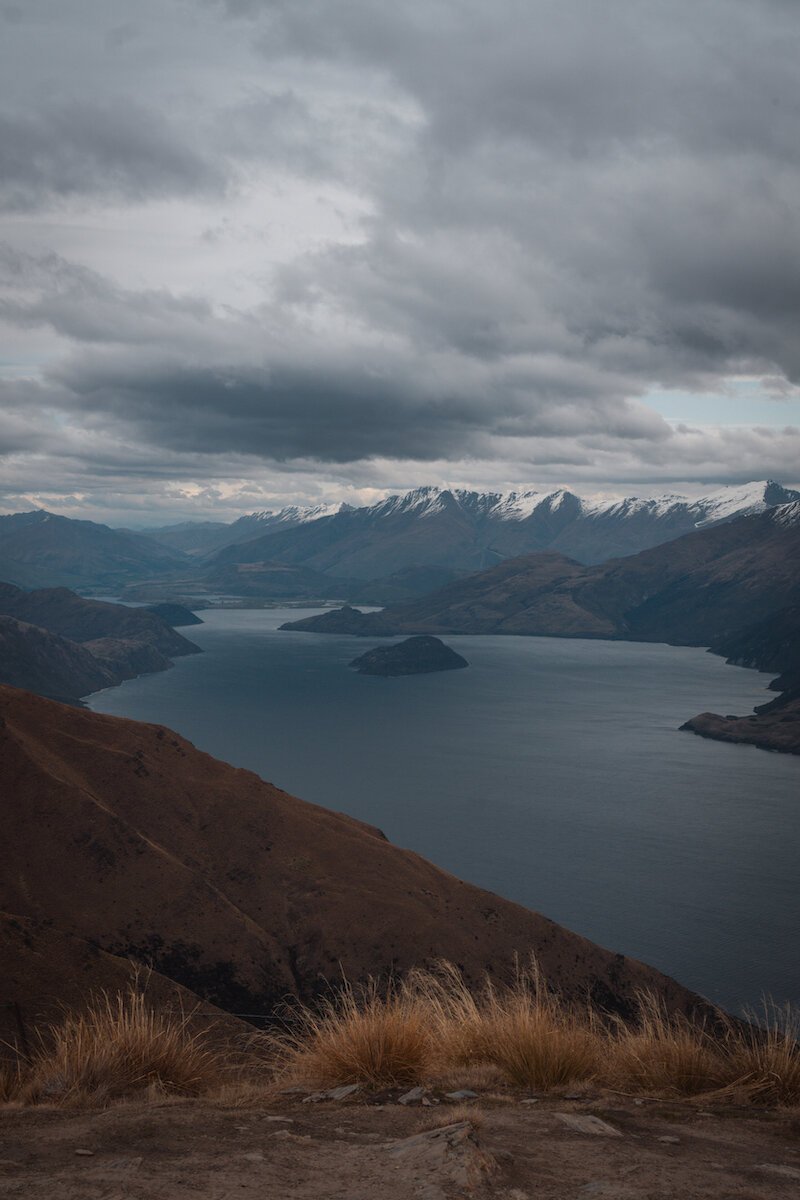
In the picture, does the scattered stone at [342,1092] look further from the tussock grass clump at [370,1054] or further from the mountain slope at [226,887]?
the mountain slope at [226,887]

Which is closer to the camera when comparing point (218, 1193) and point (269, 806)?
point (218, 1193)

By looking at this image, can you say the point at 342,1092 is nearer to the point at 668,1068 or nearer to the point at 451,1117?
Answer: the point at 451,1117

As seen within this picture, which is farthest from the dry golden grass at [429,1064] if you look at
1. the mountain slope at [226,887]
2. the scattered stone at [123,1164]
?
the mountain slope at [226,887]

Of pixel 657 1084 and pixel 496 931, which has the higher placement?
pixel 657 1084

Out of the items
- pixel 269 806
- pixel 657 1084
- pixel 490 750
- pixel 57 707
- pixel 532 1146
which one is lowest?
pixel 490 750

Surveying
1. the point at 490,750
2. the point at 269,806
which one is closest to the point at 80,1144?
the point at 269,806

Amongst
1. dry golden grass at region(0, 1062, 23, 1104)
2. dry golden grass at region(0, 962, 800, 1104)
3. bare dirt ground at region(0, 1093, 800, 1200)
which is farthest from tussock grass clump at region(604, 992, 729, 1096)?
dry golden grass at region(0, 1062, 23, 1104)

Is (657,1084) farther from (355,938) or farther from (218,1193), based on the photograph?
(355,938)

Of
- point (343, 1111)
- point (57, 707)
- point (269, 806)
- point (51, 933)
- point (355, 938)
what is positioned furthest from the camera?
point (57, 707)

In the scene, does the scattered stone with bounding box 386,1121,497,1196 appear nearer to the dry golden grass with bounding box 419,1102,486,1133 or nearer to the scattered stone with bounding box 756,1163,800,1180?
the dry golden grass with bounding box 419,1102,486,1133
